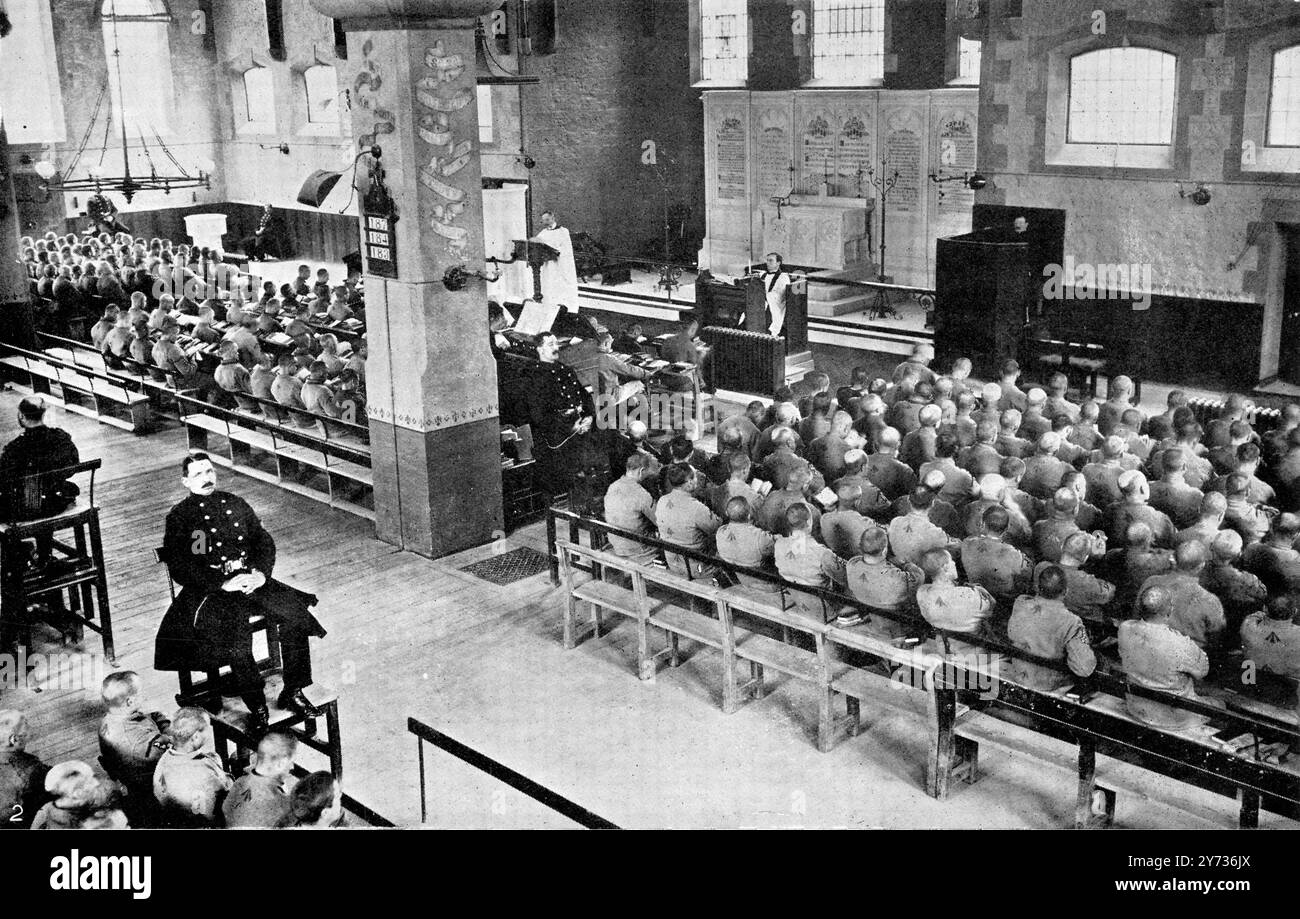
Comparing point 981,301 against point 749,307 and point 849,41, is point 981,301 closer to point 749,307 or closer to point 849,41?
point 749,307

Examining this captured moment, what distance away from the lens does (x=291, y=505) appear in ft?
41.1

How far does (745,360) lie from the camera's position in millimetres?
15953

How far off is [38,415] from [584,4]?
1586 centimetres

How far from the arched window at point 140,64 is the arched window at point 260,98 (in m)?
1.57

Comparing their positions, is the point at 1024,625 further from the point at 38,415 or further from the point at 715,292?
the point at 715,292

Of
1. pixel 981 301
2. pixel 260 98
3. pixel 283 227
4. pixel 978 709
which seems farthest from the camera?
pixel 260 98

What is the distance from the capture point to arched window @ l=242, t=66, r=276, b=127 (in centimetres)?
2794

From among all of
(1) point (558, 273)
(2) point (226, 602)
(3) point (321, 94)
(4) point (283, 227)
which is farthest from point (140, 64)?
(2) point (226, 602)

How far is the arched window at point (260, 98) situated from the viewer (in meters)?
27.9

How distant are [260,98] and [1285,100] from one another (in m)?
21.2

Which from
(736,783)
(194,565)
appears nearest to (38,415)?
(194,565)

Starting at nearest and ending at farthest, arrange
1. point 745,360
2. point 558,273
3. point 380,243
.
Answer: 1. point 380,243
2. point 745,360
3. point 558,273

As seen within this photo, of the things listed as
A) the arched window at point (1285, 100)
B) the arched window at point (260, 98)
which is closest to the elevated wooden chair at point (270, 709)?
the arched window at point (1285, 100)

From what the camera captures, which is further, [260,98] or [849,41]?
[260,98]
